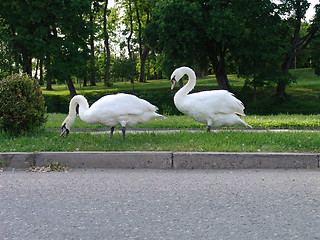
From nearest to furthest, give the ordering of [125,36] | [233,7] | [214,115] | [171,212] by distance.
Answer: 1. [171,212]
2. [214,115]
3. [233,7]
4. [125,36]

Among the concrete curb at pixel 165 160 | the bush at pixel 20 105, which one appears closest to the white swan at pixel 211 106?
the concrete curb at pixel 165 160

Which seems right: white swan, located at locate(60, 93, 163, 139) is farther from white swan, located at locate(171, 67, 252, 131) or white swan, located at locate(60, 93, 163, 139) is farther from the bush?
the bush

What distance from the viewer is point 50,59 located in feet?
99.3

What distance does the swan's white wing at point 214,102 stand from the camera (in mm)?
8328

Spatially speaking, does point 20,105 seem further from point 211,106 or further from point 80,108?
point 211,106

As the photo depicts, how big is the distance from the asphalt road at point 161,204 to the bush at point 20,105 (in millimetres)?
2550

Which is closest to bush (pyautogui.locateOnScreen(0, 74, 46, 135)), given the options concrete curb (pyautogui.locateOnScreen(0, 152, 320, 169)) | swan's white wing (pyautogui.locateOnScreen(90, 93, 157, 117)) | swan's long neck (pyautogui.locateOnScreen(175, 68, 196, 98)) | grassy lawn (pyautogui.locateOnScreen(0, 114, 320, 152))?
grassy lawn (pyautogui.locateOnScreen(0, 114, 320, 152))

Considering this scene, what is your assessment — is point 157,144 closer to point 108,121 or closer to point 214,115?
point 108,121

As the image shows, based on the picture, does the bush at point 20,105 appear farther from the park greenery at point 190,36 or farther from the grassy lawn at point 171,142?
the park greenery at point 190,36

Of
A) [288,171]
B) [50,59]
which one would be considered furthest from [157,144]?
[50,59]

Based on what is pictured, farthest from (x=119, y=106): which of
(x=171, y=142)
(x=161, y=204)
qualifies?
(x=161, y=204)

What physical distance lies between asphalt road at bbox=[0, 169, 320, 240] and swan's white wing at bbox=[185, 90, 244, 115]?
2.46 metres

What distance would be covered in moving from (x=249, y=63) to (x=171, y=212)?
85.3ft

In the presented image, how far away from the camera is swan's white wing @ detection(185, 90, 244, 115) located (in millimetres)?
8328
